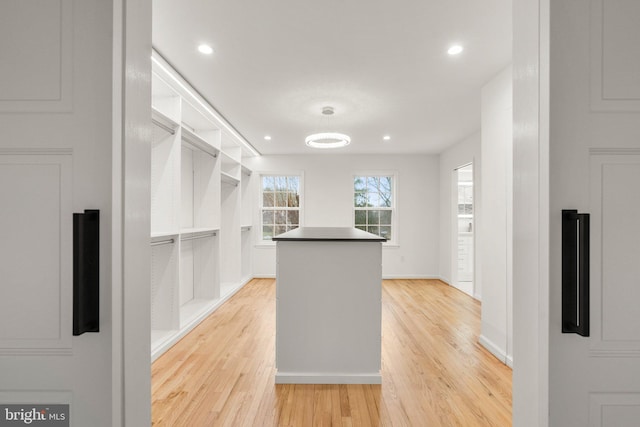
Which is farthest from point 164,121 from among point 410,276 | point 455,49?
point 410,276

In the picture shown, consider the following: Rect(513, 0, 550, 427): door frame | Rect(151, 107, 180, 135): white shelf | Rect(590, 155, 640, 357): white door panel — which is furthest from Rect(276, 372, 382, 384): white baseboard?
Rect(151, 107, 180, 135): white shelf

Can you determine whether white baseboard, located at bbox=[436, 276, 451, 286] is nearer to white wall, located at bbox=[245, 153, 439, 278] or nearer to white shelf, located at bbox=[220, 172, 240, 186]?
white wall, located at bbox=[245, 153, 439, 278]

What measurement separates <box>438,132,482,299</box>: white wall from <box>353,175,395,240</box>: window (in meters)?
1.07

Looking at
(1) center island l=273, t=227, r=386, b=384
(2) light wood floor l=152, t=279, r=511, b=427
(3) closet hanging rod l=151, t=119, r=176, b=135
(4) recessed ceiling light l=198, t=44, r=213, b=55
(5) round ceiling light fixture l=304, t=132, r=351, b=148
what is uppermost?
(4) recessed ceiling light l=198, t=44, r=213, b=55

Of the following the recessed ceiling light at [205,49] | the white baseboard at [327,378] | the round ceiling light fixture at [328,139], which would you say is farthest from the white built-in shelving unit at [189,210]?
the round ceiling light fixture at [328,139]

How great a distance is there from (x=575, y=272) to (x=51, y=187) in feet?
4.84

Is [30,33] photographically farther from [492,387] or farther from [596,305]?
[492,387]

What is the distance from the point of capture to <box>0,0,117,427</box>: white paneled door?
0.83m

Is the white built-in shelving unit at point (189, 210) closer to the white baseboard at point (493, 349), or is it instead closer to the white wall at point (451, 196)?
the white baseboard at point (493, 349)

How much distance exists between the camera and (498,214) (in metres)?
2.79

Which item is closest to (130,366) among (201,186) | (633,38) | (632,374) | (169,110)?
(632,374)

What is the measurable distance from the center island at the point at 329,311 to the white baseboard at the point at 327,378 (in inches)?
0.5

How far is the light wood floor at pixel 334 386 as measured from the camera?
5.90 ft

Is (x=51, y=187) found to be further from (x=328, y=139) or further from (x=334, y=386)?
(x=328, y=139)
